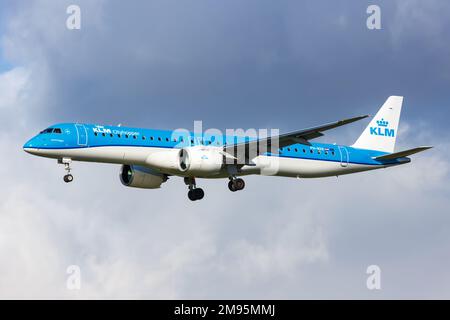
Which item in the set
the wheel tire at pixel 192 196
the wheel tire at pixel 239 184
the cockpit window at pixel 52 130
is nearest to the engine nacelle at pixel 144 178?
the wheel tire at pixel 192 196

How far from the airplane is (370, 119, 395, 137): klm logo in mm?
2593

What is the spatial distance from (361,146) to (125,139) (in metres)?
20.0

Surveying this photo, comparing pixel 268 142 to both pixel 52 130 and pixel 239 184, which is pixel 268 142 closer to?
pixel 239 184

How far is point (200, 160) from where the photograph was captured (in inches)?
2292

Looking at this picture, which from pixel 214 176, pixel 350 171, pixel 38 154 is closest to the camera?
pixel 38 154

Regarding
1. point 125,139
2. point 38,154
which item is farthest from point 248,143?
point 38,154

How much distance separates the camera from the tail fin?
70.1 meters

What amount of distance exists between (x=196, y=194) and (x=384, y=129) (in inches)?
670

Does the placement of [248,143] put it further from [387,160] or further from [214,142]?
[387,160]

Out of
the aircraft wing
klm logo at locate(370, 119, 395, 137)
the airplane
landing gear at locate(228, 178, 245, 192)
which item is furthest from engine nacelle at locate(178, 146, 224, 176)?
klm logo at locate(370, 119, 395, 137)

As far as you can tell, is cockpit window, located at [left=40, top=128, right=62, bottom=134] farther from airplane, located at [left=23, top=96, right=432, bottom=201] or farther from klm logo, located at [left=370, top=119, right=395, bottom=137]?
klm logo, located at [left=370, top=119, right=395, bottom=137]

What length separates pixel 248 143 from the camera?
5938 centimetres

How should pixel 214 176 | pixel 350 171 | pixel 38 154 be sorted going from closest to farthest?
pixel 38 154
pixel 214 176
pixel 350 171

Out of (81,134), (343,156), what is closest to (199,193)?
(81,134)
